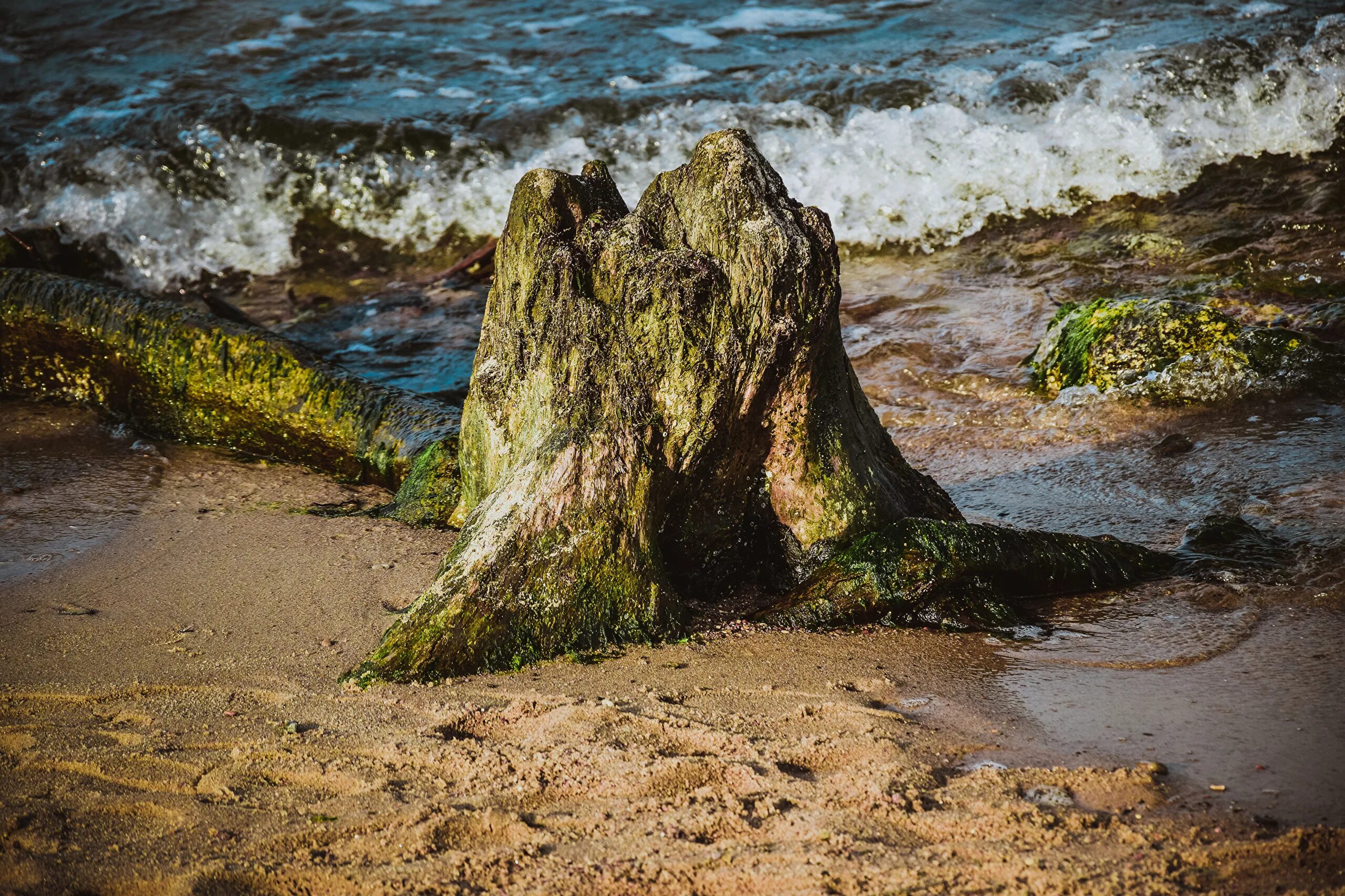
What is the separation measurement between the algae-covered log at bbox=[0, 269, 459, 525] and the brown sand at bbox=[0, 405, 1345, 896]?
145 cm

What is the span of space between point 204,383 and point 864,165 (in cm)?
636

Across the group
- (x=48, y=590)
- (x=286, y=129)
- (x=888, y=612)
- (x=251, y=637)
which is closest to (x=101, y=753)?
(x=251, y=637)

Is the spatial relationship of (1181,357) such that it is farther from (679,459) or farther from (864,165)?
(864,165)

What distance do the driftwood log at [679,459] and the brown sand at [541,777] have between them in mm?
171

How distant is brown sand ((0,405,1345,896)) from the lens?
2176 millimetres

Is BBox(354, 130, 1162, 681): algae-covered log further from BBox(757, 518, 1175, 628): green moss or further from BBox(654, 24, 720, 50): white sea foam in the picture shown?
BBox(654, 24, 720, 50): white sea foam

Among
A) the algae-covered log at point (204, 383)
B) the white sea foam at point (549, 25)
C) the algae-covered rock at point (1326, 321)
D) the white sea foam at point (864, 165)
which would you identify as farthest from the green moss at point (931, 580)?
the white sea foam at point (549, 25)

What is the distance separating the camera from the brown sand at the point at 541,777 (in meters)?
2.18

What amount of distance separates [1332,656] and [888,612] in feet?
4.17

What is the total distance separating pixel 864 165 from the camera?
967 cm

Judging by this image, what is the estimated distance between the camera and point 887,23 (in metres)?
12.5

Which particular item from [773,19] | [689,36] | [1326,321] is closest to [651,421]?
[1326,321]

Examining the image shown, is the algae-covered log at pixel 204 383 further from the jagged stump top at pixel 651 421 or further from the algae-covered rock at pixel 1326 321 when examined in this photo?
the algae-covered rock at pixel 1326 321

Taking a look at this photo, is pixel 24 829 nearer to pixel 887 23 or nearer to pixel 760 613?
pixel 760 613
